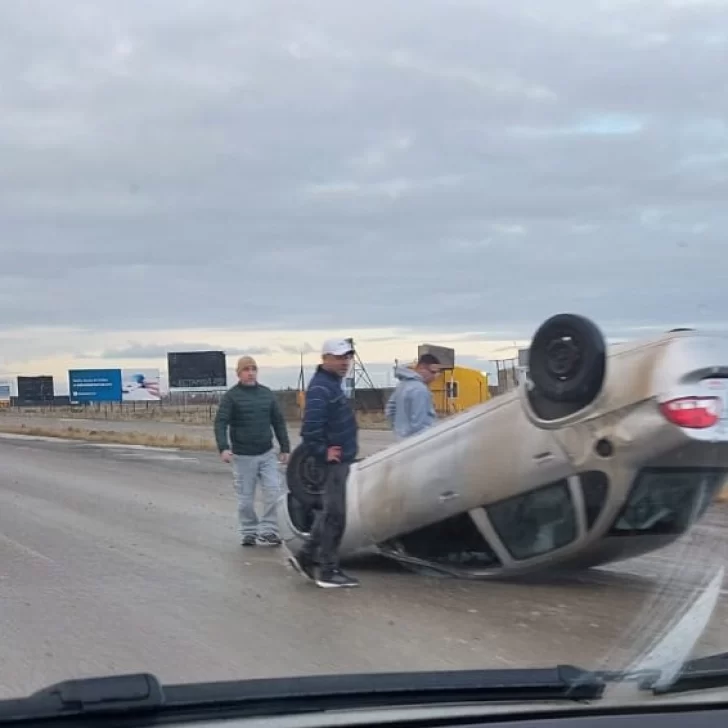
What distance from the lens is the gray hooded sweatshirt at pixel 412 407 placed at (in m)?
9.54

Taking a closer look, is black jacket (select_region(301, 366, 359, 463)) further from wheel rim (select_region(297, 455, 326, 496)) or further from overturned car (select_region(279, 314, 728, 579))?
wheel rim (select_region(297, 455, 326, 496))

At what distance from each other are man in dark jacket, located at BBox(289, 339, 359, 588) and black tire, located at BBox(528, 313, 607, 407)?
1.90 meters

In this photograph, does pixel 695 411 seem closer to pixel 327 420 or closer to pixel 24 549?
pixel 327 420

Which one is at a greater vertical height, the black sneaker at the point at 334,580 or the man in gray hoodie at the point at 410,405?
the man in gray hoodie at the point at 410,405

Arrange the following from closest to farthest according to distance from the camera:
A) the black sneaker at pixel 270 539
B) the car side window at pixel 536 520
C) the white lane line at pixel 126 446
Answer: the car side window at pixel 536 520 → the black sneaker at pixel 270 539 → the white lane line at pixel 126 446

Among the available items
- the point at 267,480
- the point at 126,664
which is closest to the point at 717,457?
the point at 126,664

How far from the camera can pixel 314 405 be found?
8.62 m

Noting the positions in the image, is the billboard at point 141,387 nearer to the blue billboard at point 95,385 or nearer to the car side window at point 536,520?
the blue billboard at point 95,385

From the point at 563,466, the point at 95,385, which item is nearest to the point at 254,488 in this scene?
the point at 563,466

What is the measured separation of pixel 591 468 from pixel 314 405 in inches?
88.6

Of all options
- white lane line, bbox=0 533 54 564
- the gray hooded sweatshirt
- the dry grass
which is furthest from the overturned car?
the dry grass

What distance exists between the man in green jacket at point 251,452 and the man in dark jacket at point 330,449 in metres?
1.99

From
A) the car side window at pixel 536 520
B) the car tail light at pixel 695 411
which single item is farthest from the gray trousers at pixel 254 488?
the car tail light at pixel 695 411

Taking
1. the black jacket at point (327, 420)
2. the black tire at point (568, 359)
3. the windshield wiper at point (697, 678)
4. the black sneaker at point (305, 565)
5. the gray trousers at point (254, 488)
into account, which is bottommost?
the black sneaker at point (305, 565)
